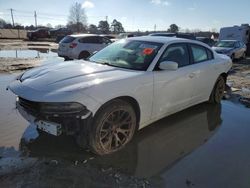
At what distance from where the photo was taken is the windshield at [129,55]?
4757 millimetres

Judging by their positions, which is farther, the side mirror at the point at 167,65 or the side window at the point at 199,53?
the side window at the point at 199,53

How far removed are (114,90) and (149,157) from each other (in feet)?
3.79

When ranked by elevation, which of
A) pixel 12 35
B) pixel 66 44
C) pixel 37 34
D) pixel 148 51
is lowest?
pixel 12 35

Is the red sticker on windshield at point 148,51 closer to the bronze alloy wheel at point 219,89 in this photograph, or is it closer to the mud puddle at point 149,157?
the mud puddle at point 149,157

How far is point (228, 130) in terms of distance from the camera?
5.45m

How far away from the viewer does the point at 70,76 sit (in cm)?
412

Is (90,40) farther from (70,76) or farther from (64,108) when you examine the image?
(64,108)

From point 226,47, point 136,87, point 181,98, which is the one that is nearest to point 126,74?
point 136,87

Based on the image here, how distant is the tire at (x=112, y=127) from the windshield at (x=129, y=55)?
34.1 inches

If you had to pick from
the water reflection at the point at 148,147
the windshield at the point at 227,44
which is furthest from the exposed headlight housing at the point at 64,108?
the windshield at the point at 227,44

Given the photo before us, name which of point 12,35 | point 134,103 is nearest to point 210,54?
point 134,103

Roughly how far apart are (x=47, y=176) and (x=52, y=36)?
43.4 m

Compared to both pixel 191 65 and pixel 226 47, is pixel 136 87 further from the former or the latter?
pixel 226 47

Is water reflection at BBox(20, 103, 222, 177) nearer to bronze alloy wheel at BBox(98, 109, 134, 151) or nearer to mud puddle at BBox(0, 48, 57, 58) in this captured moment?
bronze alloy wheel at BBox(98, 109, 134, 151)
